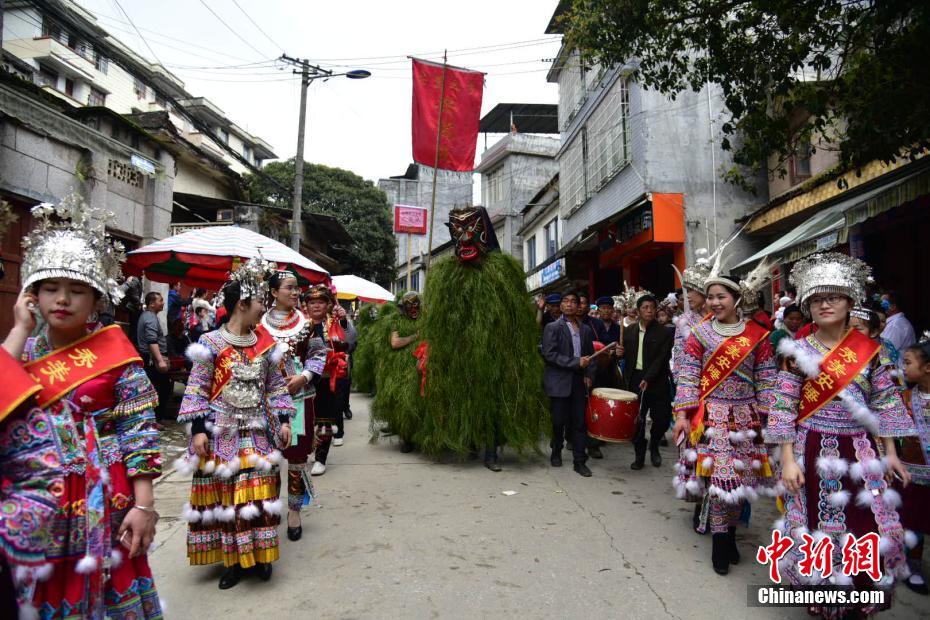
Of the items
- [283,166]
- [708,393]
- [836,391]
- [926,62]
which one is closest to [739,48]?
[926,62]

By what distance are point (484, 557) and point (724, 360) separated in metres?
2.03

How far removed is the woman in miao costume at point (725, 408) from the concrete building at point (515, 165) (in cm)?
2300

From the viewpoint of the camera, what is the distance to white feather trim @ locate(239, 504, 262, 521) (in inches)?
127

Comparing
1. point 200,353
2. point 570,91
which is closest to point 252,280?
point 200,353

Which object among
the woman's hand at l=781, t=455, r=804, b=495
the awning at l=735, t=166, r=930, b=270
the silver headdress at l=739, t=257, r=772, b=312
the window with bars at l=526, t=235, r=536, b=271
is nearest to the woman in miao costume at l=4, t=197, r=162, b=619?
the woman's hand at l=781, t=455, r=804, b=495

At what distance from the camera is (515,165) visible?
27.6m

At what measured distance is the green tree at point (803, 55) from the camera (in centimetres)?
437

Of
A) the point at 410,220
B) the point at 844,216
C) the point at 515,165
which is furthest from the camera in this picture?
the point at 515,165

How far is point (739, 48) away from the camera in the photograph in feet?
18.8

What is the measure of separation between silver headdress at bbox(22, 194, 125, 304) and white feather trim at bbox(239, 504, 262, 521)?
5.07 feet

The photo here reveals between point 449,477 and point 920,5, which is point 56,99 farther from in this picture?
point 920,5

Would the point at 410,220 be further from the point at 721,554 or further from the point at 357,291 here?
the point at 721,554

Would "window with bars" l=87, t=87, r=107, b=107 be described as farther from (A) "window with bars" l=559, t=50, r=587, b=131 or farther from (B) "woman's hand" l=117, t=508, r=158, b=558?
(B) "woman's hand" l=117, t=508, r=158, b=558

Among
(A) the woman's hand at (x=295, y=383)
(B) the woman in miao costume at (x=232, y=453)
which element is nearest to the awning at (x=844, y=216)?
(A) the woman's hand at (x=295, y=383)
